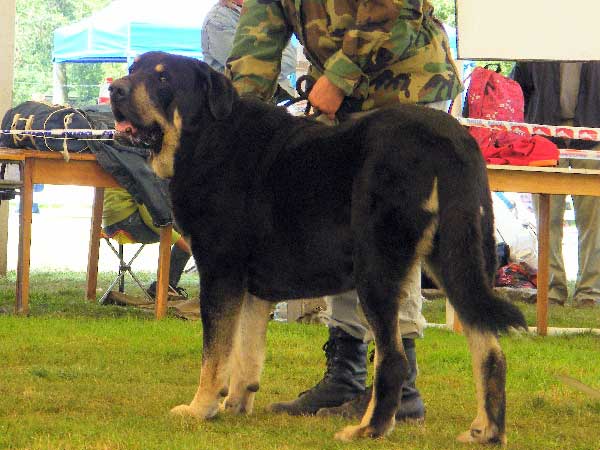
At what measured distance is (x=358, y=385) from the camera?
3664 mm

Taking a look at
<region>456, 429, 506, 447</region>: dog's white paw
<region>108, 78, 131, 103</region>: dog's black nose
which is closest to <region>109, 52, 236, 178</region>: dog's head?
<region>108, 78, 131, 103</region>: dog's black nose

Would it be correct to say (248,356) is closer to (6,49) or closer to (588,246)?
(588,246)

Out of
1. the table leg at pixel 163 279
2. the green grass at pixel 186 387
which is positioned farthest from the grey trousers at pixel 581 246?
the table leg at pixel 163 279

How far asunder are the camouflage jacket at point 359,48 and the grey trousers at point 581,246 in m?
4.39

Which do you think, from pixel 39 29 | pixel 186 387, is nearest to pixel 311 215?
pixel 186 387

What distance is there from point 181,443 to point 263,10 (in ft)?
5.53

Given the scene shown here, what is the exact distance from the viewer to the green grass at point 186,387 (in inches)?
118

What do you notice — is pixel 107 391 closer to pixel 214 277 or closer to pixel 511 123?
pixel 214 277

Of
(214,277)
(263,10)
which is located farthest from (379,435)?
(263,10)

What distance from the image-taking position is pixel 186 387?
395 centimetres

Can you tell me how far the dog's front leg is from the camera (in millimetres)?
3211

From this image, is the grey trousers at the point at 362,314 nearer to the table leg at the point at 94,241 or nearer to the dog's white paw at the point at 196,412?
the dog's white paw at the point at 196,412

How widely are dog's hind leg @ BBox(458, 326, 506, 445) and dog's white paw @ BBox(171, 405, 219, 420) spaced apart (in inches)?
35.8

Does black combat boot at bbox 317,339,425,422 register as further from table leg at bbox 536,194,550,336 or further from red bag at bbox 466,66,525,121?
red bag at bbox 466,66,525,121
